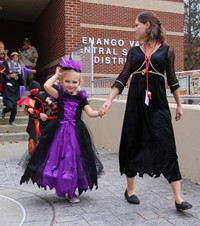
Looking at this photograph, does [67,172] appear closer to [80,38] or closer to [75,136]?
[75,136]

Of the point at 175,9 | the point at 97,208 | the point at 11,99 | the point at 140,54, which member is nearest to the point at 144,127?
the point at 140,54

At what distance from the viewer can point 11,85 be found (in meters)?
9.43

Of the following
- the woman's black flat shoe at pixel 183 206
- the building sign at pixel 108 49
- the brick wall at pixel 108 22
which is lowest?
the woman's black flat shoe at pixel 183 206

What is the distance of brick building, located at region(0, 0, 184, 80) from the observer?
1173 cm

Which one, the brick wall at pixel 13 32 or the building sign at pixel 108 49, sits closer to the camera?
the building sign at pixel 108 49

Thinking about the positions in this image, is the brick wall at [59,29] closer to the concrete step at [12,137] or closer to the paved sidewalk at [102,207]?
the concrete step at [12,137]

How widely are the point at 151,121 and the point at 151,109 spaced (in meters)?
0.13

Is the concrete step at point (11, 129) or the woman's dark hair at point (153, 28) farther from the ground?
the woman's dark hair at point (153, 28)

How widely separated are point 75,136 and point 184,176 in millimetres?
2140

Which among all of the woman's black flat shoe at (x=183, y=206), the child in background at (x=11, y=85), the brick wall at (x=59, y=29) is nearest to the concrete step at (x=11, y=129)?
the child in background at (x=11, y=85)

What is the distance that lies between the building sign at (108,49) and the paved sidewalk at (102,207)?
7.53m

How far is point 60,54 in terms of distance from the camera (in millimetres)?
12203

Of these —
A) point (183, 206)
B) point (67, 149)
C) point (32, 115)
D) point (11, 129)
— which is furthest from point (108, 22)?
point (183, 206)

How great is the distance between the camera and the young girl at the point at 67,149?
13.5 ft
